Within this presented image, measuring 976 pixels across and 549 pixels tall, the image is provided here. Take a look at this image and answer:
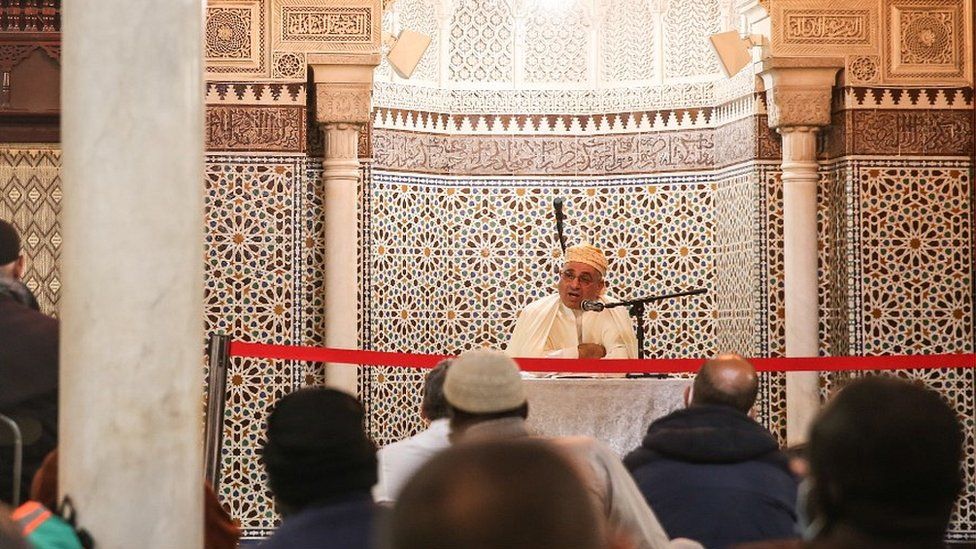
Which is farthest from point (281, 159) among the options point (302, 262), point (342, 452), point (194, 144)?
point (342, 452)

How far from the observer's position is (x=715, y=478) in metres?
3.41

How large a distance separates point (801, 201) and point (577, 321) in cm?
157

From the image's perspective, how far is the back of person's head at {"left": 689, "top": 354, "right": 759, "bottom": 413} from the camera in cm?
381

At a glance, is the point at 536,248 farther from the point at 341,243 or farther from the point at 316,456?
the point at 316,456

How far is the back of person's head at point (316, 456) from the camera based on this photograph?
2.38 meters

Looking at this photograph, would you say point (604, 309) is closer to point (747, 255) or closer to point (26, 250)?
point (747, 255)

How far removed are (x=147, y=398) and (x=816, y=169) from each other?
5616mm

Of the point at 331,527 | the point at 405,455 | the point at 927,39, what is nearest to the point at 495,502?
the point at 331,527

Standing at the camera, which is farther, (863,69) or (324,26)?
(863,69)

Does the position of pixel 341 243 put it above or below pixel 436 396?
above

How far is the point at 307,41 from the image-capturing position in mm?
8039

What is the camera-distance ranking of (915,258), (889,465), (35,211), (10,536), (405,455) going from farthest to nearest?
(915,258)
(35,211)
(405,455)
(889,465)
(10,536)

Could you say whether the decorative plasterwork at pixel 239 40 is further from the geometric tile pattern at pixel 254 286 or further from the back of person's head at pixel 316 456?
the back of person's head at pixel 316 456

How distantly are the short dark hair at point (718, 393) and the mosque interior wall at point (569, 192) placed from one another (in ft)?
14.3
